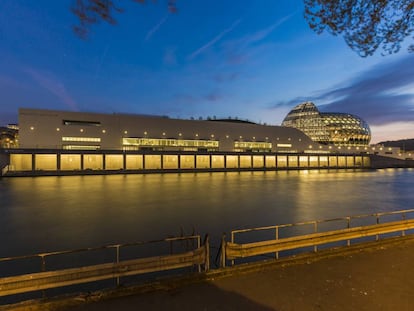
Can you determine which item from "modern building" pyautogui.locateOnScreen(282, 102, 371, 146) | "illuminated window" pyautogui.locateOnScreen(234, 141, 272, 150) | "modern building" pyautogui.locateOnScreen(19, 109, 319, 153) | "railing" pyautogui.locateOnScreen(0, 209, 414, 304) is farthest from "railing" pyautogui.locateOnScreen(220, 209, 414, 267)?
"modern building" pyautogui.locateOnScreen(282, 102, 371, 146)

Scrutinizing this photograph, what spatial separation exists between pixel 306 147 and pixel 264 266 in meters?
90.2

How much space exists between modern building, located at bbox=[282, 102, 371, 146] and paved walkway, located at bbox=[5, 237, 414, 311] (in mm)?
131194

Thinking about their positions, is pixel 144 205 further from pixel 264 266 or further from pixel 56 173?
pixel 56 173

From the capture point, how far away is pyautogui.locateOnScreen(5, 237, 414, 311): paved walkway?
464 cm

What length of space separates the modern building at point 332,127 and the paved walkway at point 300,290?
13119cm

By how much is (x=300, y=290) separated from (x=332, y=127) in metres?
138

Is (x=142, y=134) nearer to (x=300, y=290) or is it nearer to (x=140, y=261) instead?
(x=140, y=261)

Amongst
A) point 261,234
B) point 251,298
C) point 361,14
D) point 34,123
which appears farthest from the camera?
point 34,123

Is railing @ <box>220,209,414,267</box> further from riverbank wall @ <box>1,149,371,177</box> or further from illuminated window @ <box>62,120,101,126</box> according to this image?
illuminated window @ <box>62,120,101,126</box>

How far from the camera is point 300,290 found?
5172 mm

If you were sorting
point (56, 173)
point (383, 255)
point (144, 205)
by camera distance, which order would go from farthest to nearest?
point (56, 173) < point (144, 205) < point (383, 255)

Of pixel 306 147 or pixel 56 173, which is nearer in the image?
pixel 56 173

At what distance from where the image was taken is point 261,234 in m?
11.4

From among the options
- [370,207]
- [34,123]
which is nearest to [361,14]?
[370,207]
